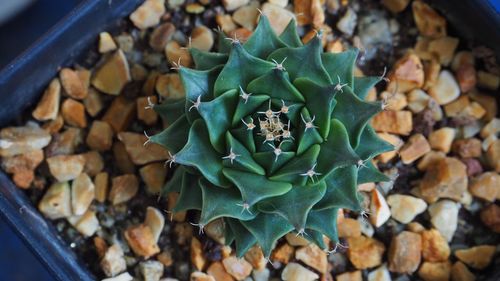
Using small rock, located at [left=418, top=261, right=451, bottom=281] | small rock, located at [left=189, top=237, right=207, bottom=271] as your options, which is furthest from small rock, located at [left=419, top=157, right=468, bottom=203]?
small rock, located at [left=189, top=237, right=207, bottom=271]

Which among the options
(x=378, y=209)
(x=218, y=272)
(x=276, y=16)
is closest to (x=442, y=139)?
(x=378, y=209)

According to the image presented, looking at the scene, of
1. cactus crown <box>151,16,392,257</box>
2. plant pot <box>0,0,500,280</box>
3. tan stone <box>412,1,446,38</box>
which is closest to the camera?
cactus crown <box>151,16,392,257</box>

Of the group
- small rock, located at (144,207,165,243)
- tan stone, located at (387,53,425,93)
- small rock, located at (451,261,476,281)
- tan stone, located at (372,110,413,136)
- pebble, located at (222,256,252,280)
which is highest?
tan stone, located at (387,53,425,93)

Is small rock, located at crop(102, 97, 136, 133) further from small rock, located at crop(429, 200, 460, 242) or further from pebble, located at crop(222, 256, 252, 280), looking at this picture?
small rock, located at crop(429, 200, 460, 242)

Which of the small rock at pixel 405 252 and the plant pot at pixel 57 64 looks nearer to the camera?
the plant pot at pixel 57 64

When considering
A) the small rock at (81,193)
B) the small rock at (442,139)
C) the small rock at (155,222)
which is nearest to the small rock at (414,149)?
the small rock at (442,139)

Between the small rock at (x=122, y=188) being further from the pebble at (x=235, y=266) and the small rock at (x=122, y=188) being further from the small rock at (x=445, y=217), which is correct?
the small rock at (x=445, y=217)

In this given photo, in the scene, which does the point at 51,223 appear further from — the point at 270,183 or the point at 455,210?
the point at 455,210
